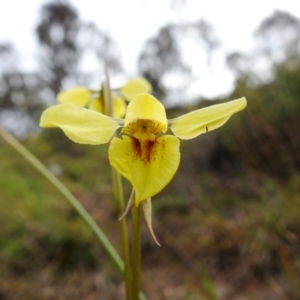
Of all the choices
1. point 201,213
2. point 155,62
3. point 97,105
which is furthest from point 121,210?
point 155,62

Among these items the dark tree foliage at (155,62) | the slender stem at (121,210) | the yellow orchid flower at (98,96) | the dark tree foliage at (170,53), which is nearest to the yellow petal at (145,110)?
the slender stem at (121,210)

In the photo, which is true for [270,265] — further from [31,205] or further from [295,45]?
[295,45]

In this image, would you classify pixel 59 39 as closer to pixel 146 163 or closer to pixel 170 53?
pixel 170 53

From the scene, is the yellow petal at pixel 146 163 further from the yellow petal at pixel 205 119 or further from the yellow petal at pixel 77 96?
the yellow petal at pixel 77 96

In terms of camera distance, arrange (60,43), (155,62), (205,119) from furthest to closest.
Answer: (60,43), (155,62), (205,119)

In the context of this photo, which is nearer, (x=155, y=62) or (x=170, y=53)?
(x=170, y=53)

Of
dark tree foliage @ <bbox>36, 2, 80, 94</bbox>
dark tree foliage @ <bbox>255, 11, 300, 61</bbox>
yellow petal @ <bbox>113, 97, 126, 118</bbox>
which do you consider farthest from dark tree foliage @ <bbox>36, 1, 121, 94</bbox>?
yellow petal @ <bbox>113, 97, 126, 118</bbox>

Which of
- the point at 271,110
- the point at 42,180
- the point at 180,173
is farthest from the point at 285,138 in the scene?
the point at 42,180
